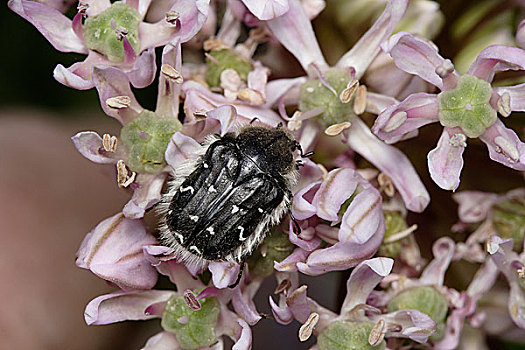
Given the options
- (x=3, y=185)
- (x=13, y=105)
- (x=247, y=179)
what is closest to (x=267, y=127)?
(x=247, y=179)

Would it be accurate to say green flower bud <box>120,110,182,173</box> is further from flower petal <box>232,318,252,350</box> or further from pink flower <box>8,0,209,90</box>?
flower petal <box>232,318,252,350</box>

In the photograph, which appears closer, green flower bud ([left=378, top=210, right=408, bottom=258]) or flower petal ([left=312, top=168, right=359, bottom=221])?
flower petal ([left=312, top=168, right=359, bottom=221])

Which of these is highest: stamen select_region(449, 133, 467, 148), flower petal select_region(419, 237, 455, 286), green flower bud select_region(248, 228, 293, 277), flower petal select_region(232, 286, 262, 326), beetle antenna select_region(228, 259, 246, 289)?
stamen select_region(449, 133, 467, 148)

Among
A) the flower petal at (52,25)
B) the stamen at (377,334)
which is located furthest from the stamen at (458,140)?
the flower petal at (52,25)

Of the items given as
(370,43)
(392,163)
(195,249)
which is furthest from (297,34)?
(195,249)

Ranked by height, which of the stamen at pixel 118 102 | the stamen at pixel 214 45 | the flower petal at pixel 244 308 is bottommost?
the flower petal at pixel 244 308

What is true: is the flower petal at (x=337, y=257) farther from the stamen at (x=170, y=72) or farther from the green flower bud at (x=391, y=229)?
the stamen at (x=170, y=72)

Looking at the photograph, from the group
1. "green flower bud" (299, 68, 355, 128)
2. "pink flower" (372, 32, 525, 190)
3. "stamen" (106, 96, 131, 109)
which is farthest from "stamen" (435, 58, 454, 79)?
"stamen" (106, 96, 131, 109)
